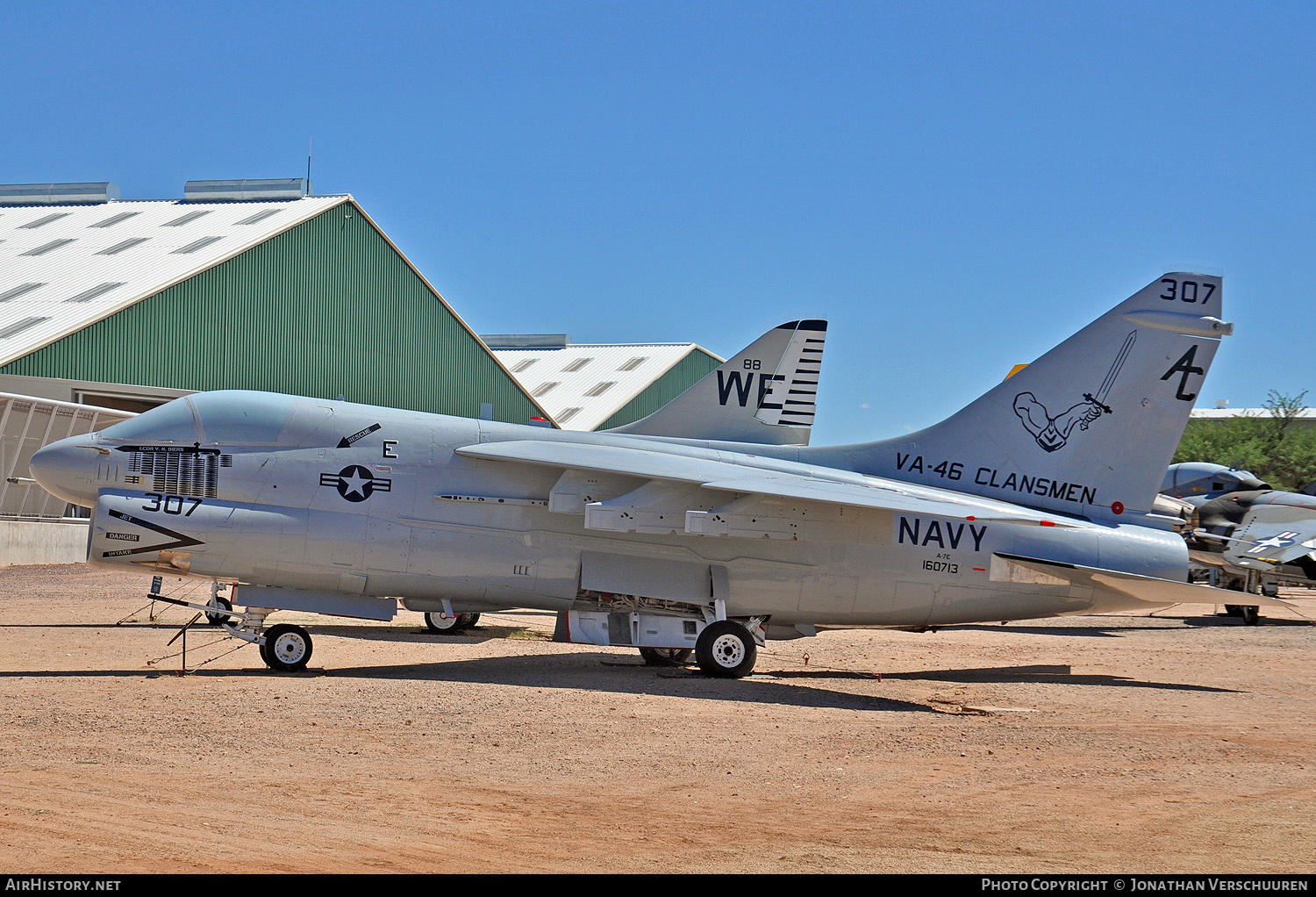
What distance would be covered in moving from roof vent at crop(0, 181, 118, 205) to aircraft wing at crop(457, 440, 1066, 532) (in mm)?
41157

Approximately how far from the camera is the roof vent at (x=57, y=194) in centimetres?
4856

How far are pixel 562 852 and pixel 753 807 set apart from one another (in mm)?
1883

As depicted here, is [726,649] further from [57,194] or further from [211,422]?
[57,194]

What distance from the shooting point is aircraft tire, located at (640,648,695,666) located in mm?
16969

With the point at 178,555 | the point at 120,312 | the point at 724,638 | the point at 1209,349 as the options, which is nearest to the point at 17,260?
the point at 120,312

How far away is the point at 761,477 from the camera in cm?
1502

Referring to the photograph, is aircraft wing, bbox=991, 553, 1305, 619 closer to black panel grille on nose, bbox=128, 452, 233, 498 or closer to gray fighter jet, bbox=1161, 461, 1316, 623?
gray fighter jet, bbox=1161, 461, 1316, 623

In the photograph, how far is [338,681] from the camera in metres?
13.2

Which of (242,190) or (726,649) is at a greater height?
(242,190)

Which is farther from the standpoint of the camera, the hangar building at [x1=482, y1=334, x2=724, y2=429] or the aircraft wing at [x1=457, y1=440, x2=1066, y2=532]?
the hangar building at [x1=482, y1=334, x2=724, y2=429]

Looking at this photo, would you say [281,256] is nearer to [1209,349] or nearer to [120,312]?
[120,312]

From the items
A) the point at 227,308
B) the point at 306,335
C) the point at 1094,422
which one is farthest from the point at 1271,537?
the point at 227,308

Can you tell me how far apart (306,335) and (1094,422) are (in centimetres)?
2955

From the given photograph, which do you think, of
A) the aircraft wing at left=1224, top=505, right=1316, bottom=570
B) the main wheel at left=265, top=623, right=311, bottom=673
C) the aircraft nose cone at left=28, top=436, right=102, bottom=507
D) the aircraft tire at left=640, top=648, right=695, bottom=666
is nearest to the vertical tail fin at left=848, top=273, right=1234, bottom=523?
the aircraft tire at left=640, top=648, right=695, bottom=666
